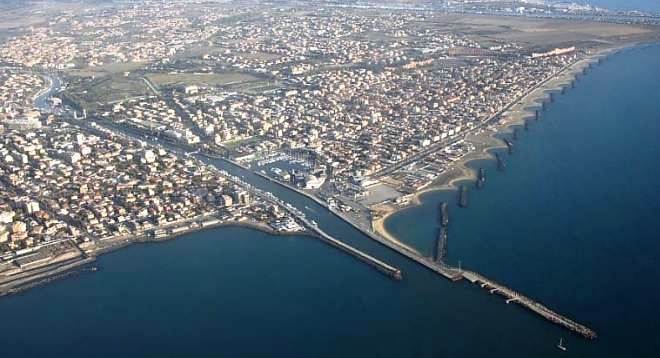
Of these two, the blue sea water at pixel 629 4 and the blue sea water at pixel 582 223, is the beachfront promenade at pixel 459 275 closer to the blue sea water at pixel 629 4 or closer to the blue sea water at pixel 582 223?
the blue sea water at pixel 582 223

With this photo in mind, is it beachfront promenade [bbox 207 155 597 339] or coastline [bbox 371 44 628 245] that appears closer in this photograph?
beachfront promenade [bbox 207 155 597 339]

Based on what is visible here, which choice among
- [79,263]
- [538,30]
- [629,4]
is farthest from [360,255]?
[629,4]

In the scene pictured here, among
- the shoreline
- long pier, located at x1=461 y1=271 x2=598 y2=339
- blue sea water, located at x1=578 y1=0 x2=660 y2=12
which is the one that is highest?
blue sea water, located at x1=578 y1=0 x2=660 y2=12

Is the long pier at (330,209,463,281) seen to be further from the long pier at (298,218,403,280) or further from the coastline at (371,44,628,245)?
the long pier at (298,218,403,280)

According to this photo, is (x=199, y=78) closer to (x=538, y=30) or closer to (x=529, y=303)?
(x=529, y=303)

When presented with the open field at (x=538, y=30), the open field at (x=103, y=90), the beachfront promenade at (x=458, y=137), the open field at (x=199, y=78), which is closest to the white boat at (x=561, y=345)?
the beachfront promenade at (x=458, y=137)

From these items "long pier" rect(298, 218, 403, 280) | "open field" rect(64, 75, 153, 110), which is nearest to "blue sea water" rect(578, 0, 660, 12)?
"open field" rect(64, 75, 153, 110)

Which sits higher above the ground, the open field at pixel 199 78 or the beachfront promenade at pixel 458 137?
the open field at pixel 199 78
